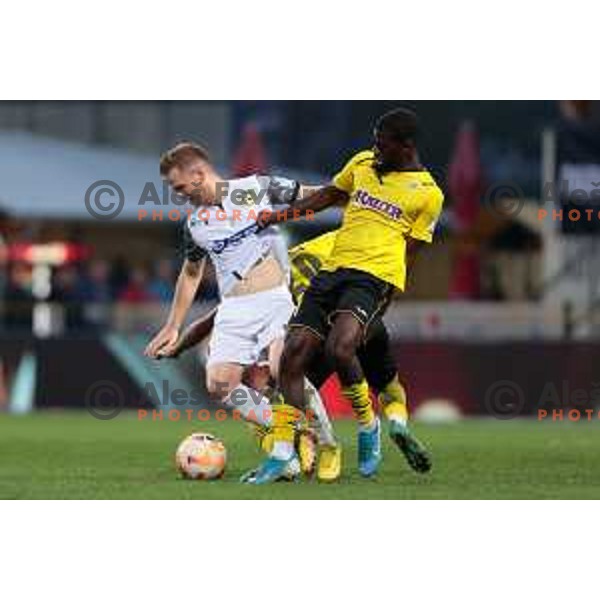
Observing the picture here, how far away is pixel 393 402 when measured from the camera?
13641 millimetres

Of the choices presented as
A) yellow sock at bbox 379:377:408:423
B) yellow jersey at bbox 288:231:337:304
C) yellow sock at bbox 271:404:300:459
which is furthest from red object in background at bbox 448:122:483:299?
yellow sock at bbox 271:404:300:459

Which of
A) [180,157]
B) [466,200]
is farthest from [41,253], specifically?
[180,157]

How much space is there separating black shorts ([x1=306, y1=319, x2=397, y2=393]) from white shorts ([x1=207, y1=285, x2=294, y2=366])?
53 centimetres

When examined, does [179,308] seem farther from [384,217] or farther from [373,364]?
[384,217]

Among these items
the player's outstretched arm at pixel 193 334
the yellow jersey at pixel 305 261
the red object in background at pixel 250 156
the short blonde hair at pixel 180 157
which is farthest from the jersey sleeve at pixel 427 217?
the red object in background at pixel 250 156

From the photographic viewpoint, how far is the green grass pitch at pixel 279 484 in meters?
12.6

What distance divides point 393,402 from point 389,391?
0.13m

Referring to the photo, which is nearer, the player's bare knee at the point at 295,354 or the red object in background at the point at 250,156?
the player's bare knee at the point at 295,354

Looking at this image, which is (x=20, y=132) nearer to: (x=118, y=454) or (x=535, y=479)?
(x=118, y=454)

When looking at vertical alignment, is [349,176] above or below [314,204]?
above

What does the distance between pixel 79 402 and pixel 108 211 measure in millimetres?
5806

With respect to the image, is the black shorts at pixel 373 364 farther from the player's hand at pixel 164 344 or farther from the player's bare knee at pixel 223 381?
the player's hand at pixel 164 344

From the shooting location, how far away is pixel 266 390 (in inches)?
589

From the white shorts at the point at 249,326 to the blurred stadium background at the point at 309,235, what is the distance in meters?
11.7
